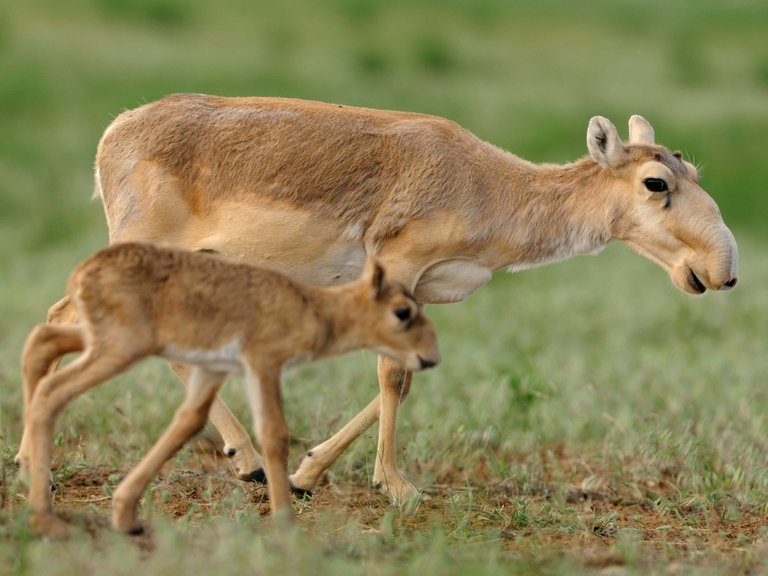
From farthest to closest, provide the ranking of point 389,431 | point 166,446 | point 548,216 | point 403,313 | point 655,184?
1. point 548,216
2. point 389,431
3. point 655,184
4. point 403,313
5. point 166,446

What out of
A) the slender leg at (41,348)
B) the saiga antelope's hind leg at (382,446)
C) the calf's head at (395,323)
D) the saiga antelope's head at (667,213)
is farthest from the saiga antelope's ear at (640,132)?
the slender leg at (41,348)

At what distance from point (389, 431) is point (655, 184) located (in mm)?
2104

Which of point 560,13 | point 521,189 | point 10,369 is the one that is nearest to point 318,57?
point 560,13

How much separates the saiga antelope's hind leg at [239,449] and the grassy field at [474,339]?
11 cm

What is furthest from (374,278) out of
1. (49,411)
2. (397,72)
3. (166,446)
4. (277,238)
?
(397,72)

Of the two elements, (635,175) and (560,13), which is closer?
(635,175)

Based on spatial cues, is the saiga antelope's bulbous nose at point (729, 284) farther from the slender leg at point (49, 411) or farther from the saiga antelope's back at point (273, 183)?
the slender leg at point (49, 411)

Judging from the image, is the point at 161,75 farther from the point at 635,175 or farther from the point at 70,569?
the point at 70,569

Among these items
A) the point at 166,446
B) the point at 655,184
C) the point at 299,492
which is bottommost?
the point at 299,492

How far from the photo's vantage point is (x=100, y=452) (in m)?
7.74

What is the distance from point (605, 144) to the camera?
7719 millimetres

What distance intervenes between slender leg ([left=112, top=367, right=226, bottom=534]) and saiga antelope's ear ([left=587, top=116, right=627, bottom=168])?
3024 millimetres

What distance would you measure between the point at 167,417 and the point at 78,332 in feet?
8.72

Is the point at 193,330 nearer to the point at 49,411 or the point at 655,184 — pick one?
the point at 49,411
